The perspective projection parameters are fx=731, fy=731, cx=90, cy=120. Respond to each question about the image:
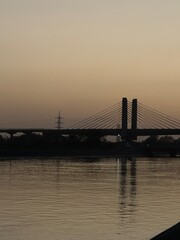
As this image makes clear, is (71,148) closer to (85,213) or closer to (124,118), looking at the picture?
(124,118)

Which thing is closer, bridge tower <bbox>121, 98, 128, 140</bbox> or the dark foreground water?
the dark foreground water

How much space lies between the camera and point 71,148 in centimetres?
15938

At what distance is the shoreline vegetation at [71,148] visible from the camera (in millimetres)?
135250

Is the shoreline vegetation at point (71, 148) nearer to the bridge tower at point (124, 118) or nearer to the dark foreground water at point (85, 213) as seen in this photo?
the bridge tower at point (124, 118)

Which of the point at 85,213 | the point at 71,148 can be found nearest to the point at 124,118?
the point at 71,148

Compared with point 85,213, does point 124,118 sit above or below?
above

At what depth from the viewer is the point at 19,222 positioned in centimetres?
2258

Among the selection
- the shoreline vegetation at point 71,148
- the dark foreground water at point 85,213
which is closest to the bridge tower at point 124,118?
the shoreline vegetation at point 71,148

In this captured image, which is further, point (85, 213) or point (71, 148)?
point (71, 148)

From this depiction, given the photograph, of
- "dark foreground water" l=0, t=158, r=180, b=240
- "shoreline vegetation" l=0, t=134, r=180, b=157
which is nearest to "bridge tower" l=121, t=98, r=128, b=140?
"shoreline vegetation" l=0, t=134, r=180, b=157

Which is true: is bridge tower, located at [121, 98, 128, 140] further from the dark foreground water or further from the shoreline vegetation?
the dark foreground water

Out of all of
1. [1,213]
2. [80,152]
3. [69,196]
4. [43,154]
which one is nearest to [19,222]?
[1,213]

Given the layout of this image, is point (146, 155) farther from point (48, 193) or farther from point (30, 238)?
point (30, 238)

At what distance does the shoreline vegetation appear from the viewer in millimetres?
135250
